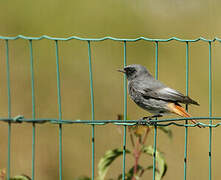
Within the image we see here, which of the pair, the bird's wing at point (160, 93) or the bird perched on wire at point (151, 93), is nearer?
the bird's wing at point (160, 93)

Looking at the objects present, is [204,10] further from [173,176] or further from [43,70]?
[173,176]

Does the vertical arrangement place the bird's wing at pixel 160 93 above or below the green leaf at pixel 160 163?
above

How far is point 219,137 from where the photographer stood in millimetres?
6773

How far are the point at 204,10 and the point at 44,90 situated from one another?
3472 mm

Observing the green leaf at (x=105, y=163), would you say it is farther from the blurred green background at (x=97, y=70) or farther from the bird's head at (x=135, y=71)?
the blurred green background at (x=97, y=70)

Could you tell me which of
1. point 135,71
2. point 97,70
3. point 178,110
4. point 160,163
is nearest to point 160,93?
point 178,110

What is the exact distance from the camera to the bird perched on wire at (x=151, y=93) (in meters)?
4.63

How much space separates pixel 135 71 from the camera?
4.81 meters

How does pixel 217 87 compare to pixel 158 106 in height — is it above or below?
above

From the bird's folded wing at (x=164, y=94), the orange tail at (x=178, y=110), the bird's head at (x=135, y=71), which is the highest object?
the bird's head at (x=135, y=71)

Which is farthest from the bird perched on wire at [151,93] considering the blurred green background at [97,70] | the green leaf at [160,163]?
the blurred green background at [97,70]

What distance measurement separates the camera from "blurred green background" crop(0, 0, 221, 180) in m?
6.28

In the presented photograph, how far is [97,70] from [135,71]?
2.51m

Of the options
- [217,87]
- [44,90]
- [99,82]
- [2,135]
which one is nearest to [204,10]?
[217,87]
